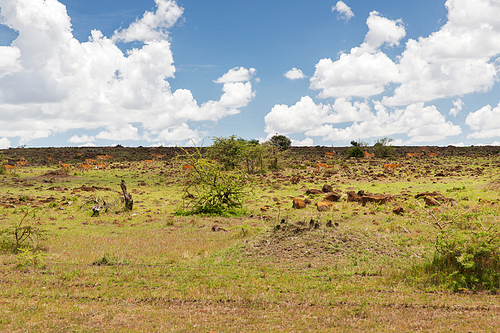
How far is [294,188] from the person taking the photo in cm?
3209

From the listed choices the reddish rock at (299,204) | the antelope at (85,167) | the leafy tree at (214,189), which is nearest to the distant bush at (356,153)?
the antelope at (85,167)

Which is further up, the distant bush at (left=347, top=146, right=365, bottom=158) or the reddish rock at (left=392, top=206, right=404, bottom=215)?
the distant bush at (left=347, top=146, right=365, bottom=158)

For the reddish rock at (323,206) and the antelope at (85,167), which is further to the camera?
the antelope at (85,167)

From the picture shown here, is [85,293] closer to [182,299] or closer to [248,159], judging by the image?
[182,299]

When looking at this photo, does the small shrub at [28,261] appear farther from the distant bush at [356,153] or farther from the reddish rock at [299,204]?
the distant bush at [356,153]

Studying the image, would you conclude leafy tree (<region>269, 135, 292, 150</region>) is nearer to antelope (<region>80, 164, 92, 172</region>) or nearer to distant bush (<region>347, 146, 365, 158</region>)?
distant bush (<region>347, 146, 365, 158</region>)

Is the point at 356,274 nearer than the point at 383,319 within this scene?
No

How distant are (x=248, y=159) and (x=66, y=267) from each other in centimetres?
3694

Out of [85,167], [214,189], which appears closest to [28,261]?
[214,189]

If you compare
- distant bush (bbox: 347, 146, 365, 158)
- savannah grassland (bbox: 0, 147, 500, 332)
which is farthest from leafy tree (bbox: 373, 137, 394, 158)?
savannah grassland (bbox: 0, 147, 500, 332)

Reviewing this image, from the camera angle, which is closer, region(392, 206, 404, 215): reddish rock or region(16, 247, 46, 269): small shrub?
region(16, 247, 46, 269): small shrub

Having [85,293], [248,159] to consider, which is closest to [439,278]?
[85,293]

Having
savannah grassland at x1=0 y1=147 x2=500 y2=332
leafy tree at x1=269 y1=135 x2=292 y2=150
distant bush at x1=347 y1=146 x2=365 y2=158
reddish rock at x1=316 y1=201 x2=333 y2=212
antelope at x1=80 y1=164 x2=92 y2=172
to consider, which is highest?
leafy tree at x1=269 y1=135 x2=292 y2=150

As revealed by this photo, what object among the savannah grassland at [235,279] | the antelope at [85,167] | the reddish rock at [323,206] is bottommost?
the savannah grassland at [235,279]
